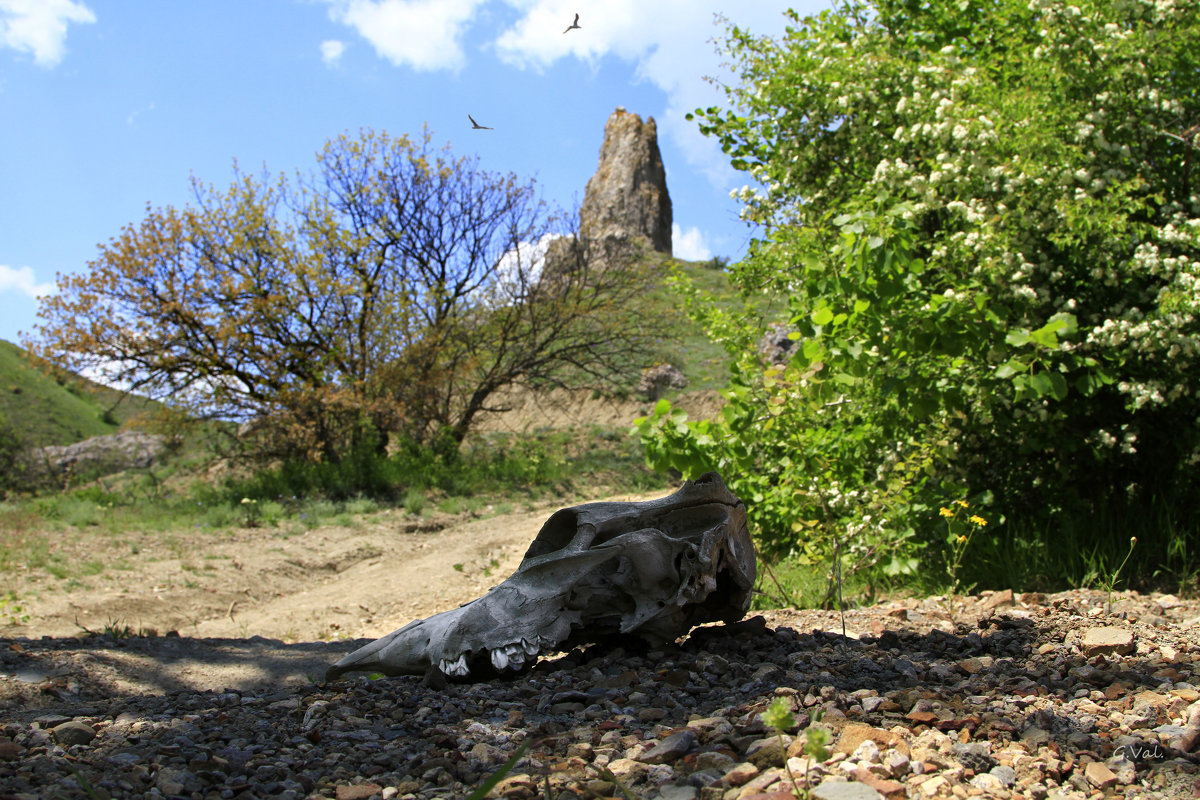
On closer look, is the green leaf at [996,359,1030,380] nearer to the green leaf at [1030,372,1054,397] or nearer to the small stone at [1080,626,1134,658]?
the green leaf at [1030,372,1054,397]

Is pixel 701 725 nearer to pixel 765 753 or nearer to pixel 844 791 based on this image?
pixel 765 753

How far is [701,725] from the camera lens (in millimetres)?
2158

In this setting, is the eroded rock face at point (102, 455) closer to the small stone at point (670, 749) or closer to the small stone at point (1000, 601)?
the small stone at point (1000, 601)

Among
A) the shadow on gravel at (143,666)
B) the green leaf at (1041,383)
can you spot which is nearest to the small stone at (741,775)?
the shadow on gravel at (143,666)

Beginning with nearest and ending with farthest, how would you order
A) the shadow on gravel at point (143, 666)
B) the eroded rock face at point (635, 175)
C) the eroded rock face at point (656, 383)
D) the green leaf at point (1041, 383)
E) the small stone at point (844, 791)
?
the small stone at point (844, 791) → the shadow on gravel at point (143, 666) → the green leaf at point (1041, 383) → the eroded rock face at point (656, 383) → the eroded rock face at point (635, 175)

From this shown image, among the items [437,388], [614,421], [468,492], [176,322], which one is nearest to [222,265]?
[176,322]

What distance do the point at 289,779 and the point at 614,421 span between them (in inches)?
745

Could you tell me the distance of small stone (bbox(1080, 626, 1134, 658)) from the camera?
2779 millimetres

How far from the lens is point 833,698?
2.34 metres

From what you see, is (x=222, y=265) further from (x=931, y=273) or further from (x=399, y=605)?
(x=931, y=273)

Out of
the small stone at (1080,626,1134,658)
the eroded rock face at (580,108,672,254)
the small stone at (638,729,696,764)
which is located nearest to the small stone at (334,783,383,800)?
the small stone at (638,729,696,764)

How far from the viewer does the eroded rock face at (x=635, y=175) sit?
127 feet

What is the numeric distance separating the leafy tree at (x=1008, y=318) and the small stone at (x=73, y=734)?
9.95 feet

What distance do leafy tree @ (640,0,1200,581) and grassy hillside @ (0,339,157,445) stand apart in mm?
13253
